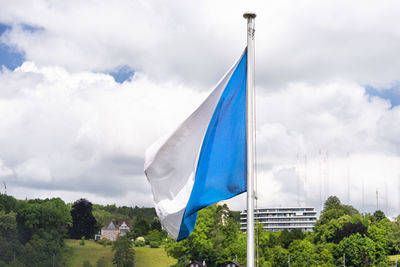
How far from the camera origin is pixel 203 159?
12.2m

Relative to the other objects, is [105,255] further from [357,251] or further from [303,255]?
[357,251]

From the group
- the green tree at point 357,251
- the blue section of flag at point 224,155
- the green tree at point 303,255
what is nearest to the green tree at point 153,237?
the green tree at point 303,255

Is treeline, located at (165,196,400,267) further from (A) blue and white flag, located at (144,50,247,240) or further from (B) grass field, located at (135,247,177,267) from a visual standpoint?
(A) blue and white flag, located at (144,50,247,240)

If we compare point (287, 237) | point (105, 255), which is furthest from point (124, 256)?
point (287, 237)

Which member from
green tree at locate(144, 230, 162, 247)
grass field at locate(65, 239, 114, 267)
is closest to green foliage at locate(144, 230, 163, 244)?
green tree at locate(144, 230, 162, 247)

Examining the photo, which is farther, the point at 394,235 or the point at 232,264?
the point at 394,235

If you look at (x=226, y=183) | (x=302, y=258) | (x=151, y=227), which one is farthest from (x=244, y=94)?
(x=151, y=227)

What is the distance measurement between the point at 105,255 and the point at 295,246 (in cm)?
4446

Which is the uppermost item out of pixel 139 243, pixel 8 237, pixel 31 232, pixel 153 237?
pixel 31 232

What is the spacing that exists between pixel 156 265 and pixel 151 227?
35739 mm

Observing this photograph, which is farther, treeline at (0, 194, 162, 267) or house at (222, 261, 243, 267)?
treeline at (0, 194, 162, 267)

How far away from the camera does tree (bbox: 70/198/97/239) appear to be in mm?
137500

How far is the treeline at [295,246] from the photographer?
→ 91.5 metres

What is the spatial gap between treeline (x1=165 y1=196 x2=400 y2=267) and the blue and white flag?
257 feet
